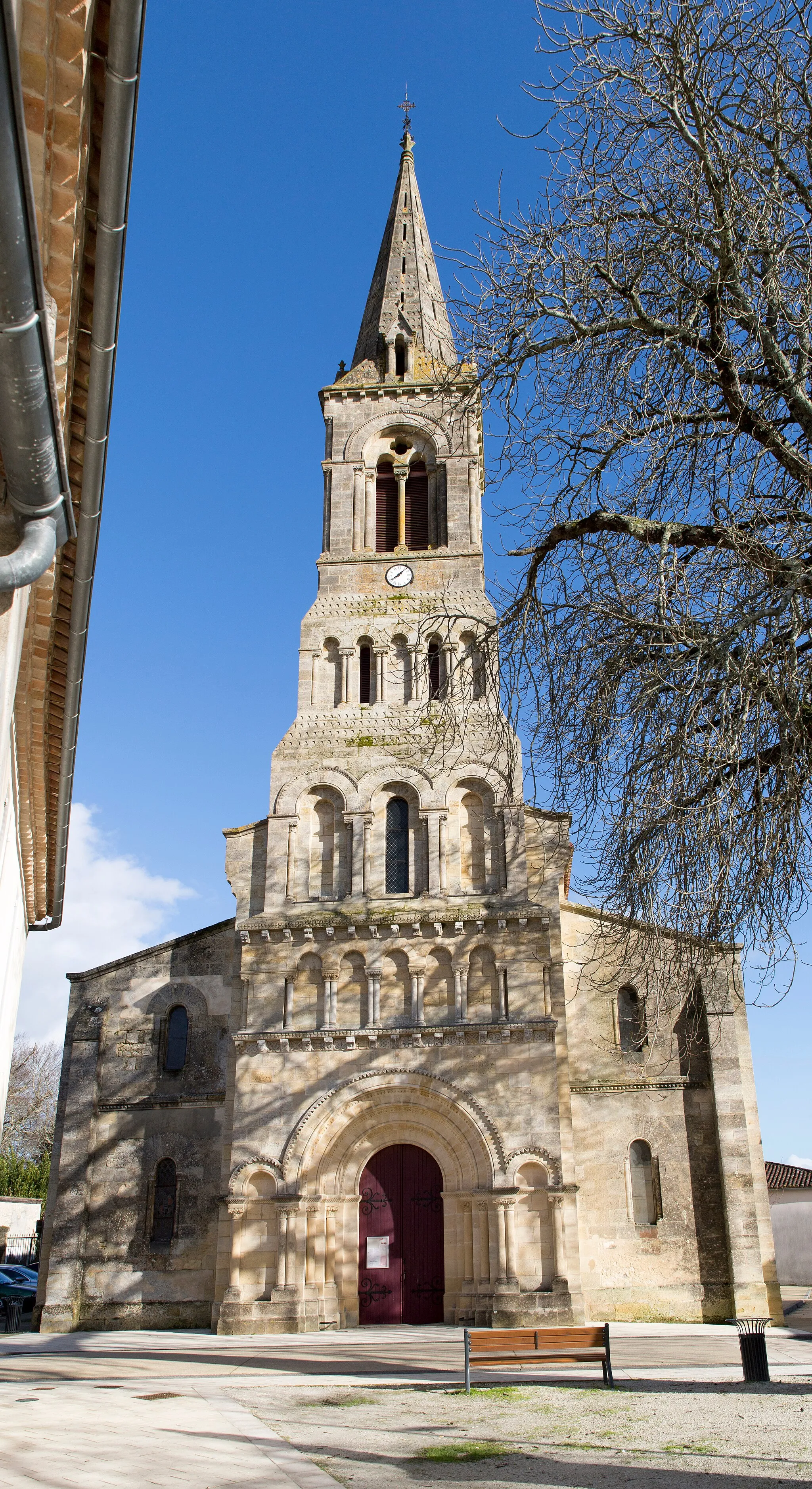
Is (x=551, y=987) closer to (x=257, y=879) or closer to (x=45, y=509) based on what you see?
(x=257, y=879)

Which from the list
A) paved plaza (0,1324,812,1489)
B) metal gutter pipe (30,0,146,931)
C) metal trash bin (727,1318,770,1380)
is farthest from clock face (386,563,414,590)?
metal gutter pipe (30,0,146,931)

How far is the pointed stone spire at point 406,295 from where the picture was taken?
28.5m

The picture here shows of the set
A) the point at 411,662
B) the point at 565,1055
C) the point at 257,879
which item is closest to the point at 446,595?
the point at 411,662

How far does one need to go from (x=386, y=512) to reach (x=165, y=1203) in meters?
15.3

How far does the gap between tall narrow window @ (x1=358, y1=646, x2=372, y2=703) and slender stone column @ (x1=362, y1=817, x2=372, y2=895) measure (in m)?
2.87

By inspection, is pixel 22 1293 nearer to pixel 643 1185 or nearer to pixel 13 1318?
pixel 13 1318

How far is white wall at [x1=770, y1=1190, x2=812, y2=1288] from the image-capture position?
1475 inches

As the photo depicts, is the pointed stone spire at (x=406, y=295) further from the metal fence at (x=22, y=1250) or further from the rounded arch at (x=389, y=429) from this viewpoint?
the metal fence at (x=22, y=1250)

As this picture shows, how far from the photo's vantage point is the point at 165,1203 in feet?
72.7

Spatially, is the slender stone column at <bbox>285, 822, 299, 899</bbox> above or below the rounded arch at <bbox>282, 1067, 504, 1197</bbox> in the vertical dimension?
above

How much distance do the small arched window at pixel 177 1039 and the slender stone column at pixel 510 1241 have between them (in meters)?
7.12

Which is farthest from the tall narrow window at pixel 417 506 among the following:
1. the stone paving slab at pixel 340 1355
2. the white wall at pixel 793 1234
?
the white wall at pixel 793 1234

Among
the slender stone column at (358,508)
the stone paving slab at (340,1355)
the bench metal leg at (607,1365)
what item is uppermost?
the slender stone column at (358,508)

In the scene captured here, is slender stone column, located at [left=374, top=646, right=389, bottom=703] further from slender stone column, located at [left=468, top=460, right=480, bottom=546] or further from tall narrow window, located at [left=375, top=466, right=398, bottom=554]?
slender stone column, located at [left=468, top=460, right=480, bottom=546]
